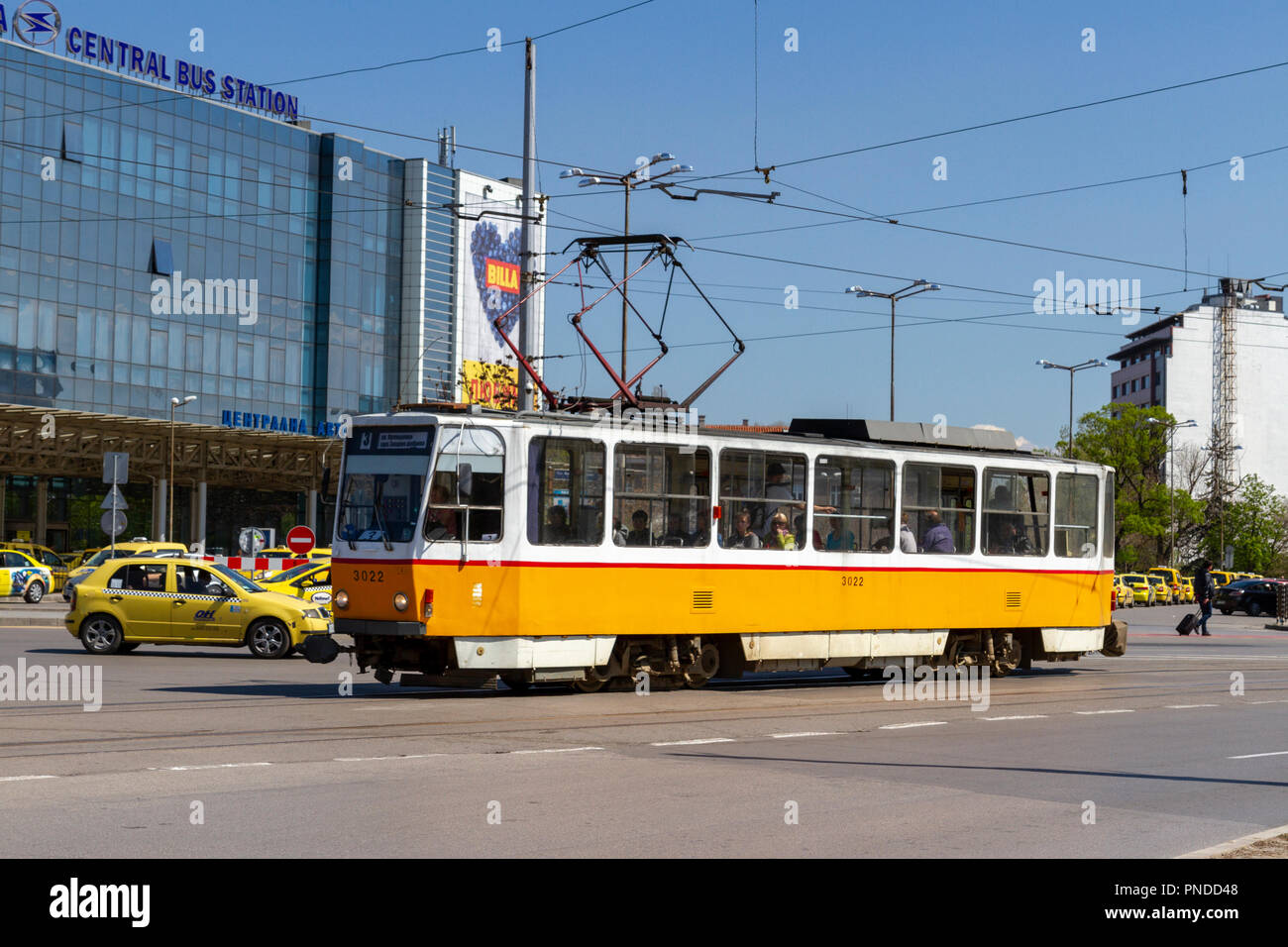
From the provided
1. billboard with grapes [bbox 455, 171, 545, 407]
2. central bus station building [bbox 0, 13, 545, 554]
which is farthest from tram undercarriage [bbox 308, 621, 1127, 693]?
billboard with grapes [bbox 455, 171, 545, 407]

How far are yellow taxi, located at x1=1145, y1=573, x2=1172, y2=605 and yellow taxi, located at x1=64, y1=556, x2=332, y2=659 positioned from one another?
196ft

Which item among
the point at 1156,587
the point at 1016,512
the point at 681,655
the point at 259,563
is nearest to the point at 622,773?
the point at 681,655

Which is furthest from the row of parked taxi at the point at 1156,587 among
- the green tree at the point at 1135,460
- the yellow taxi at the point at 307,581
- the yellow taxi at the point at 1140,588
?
the yellow taxi at the point at 307,581

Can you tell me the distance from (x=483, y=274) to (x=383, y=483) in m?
80.2

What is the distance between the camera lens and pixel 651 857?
7.82 meters

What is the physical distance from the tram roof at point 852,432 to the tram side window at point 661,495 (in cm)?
50

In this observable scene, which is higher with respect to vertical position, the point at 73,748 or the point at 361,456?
→ the point at 361,456

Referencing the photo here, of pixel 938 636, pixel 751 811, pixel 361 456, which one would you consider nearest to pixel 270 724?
pixel 361 456

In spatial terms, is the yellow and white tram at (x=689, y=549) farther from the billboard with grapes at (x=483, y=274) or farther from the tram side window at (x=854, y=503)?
the billboard with grapes at (x=483, y=274)

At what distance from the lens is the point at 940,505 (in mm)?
21469

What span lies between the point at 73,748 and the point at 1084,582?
16.3 meters

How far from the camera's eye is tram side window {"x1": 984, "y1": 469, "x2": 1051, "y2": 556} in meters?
22.1

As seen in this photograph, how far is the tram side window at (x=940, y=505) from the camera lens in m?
21.1
